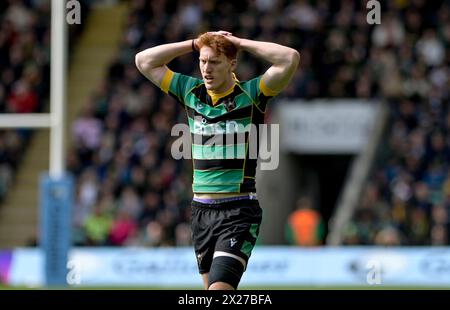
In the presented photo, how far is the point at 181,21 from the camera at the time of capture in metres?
23.1

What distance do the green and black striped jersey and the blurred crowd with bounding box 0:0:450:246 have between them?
12.0 m

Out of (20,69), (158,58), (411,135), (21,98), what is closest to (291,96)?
(411,135)

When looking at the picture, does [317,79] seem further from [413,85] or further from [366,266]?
[366,266]

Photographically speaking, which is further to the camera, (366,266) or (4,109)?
(4,109)

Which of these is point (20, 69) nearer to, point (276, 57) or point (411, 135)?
point (411, 135)

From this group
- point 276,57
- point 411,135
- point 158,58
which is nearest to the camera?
point 276,57

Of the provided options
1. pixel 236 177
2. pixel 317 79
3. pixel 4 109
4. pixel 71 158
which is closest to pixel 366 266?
pixel 317 79

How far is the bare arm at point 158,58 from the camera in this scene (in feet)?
25.9

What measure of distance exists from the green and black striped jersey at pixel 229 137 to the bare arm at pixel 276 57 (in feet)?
0.31

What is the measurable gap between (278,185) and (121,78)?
358 centimetres

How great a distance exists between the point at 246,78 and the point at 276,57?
13140 mm

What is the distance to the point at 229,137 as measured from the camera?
7742 mm

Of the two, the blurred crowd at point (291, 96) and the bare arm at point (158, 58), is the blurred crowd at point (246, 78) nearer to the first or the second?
the blurred crowd at point (291, 96)

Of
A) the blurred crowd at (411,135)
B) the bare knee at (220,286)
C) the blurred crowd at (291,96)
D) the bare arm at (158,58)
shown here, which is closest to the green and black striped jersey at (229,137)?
the bare arm at (158,58)
